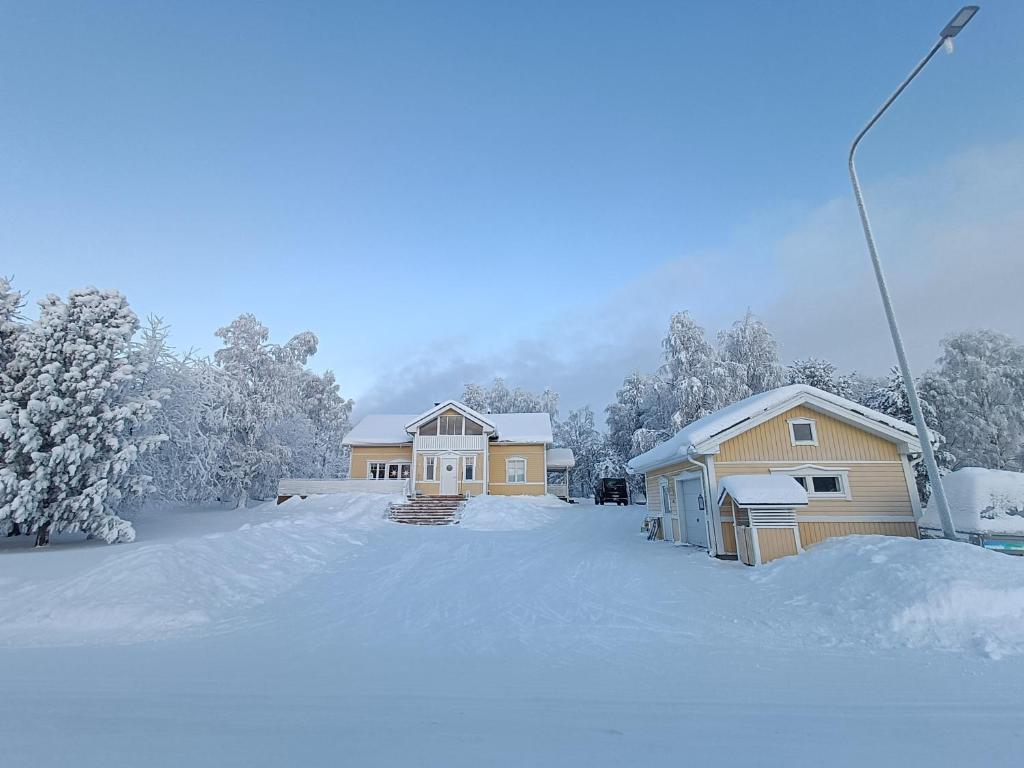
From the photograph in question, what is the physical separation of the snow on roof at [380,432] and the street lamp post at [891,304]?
23744 millimetres

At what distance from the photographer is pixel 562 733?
143 inches

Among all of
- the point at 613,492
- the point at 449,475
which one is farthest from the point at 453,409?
the point at 613,492

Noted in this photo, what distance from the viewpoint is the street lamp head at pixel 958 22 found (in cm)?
757

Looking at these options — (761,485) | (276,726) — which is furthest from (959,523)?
(276,726)

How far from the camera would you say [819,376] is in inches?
1189

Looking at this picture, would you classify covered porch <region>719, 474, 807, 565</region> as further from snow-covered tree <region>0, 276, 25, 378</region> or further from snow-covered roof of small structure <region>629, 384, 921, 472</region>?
snow-covered tree <region>0, 276, 25, 378</region>

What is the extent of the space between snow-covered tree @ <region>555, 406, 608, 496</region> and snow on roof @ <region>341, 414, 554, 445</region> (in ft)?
46.8

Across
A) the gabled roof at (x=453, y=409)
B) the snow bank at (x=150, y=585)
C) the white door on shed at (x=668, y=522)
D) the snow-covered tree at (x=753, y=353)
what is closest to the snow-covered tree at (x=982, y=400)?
the snow-covered tree at (x=753, y=353)

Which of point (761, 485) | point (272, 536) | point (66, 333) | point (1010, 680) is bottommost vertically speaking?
point (1010, 680)

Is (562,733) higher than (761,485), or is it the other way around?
(761,485)

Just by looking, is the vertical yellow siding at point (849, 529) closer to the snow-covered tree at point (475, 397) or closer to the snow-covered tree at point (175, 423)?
the snow-covered tree at point (175, 423)

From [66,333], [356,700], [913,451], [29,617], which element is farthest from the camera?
[66,333]

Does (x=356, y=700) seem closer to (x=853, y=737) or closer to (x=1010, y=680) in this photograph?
(x=853, y=737)

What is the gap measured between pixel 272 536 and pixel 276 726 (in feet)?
35.3
